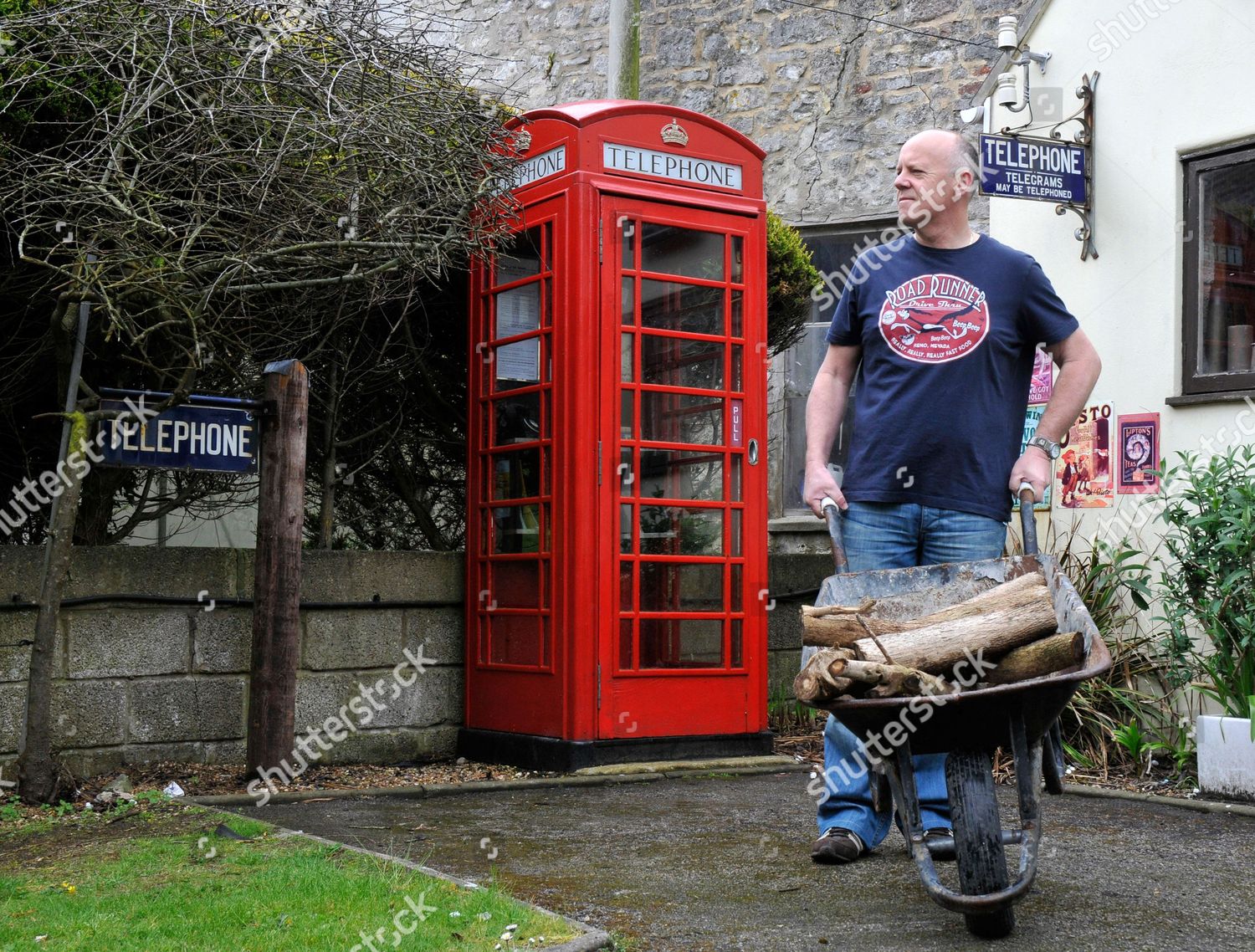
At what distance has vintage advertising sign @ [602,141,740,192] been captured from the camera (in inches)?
247

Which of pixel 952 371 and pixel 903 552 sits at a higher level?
pixel 952 371

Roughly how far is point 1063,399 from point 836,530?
0.71 m

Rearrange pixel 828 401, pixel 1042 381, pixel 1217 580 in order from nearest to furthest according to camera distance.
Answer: pixel 828 401 < pixel 1217 580 < pixel 1042 381

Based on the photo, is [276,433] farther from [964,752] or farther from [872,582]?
[964,752]

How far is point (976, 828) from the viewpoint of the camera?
3.19 metres

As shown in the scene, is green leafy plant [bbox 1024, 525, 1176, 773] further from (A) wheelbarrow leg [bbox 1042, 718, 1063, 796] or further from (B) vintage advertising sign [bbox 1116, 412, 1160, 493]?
(A) wheelbarrow leg [bbox 1042, 718, 1063, 796]

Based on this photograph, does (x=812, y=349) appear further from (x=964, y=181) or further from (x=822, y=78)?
(x=964, y=181)

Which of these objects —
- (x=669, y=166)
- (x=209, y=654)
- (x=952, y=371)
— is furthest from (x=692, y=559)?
(x=952, y=371)

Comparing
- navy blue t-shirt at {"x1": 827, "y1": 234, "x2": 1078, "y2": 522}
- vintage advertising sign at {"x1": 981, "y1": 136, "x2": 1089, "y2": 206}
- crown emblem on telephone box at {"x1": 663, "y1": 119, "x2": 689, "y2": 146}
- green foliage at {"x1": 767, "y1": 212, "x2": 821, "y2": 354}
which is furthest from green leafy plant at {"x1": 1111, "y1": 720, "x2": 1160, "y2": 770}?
crown emblem on telephone box at {"x1": 663, "y1": 119, "x2": 689, "y2": 146}

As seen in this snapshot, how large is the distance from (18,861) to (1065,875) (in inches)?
116

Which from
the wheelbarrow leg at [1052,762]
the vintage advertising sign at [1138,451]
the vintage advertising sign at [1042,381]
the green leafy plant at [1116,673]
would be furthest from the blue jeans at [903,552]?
the vintage advertising sign at [1042,381]

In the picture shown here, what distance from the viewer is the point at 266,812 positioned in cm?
513

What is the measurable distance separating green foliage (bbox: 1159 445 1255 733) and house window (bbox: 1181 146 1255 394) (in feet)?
1.92

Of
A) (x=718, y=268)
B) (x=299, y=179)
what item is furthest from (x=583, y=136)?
(x=299, y=179)
